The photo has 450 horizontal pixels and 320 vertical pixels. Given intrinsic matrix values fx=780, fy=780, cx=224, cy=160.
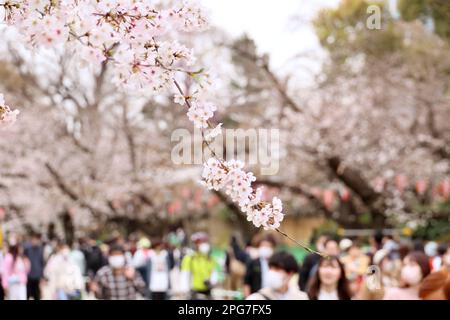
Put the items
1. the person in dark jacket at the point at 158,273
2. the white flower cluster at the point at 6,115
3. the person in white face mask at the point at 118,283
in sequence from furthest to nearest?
the person in dark jacket at the point at 158,273, the person in white face mask at the point at 118,283, the white flower cluster at the point at 6,115

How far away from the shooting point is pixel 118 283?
289 inches

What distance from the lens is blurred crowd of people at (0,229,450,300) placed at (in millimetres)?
5273

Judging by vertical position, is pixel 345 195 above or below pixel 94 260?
above

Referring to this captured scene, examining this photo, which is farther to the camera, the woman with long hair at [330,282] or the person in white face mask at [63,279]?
the person in white face mask at [63,279]

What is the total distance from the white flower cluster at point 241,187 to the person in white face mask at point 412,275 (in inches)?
91.4

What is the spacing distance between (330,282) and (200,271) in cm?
562

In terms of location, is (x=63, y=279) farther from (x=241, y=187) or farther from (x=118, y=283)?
(x=241, y=187)

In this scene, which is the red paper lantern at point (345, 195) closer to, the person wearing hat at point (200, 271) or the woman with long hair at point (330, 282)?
the person wearing hat at point (200, 271)

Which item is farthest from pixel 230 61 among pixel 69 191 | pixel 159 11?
pixel 159 11

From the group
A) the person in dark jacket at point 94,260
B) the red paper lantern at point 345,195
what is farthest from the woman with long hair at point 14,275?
the red paper lantern at point 345,195

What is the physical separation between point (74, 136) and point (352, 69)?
846 centimetres

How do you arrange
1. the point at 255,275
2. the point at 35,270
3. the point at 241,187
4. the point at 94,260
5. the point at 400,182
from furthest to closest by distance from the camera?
1. the point at 400,182
2. the point at 94,260
3. the point at 35,270
4. the point at 255,275
5. the point at 241,187

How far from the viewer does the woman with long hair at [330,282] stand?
5.36 m

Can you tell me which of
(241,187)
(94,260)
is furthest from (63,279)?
(241,187)
